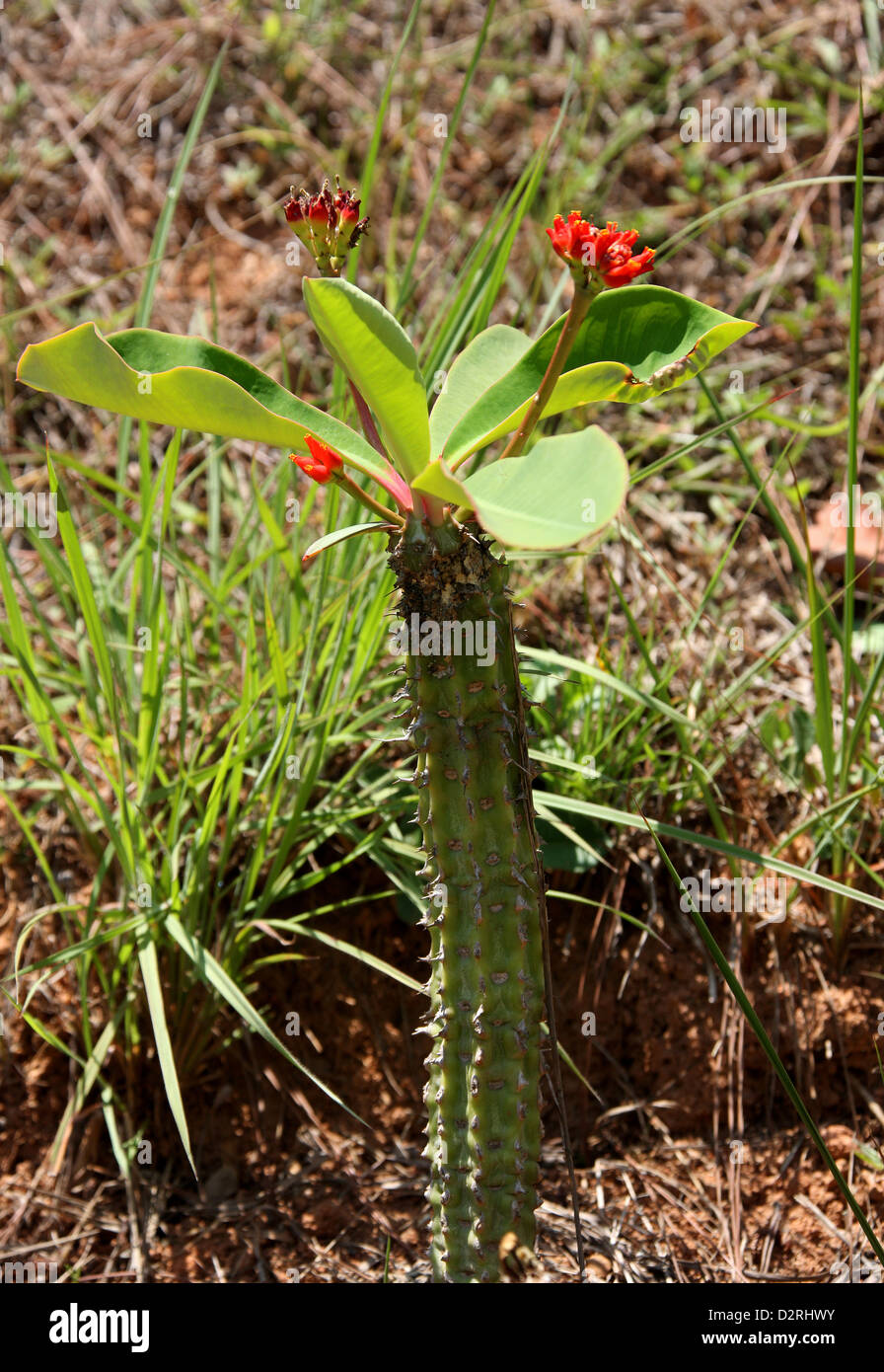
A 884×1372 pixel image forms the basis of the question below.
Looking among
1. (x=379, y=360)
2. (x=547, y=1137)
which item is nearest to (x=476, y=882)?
(x=379, y=360)

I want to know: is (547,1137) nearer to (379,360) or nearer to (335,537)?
(335,537)

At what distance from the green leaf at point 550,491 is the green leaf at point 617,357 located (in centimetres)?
18

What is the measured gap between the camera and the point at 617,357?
1.27 meters

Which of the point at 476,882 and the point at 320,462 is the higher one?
the point at 320,462

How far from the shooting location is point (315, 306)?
1.09 m

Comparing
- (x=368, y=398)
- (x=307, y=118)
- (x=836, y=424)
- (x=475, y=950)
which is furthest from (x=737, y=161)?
(x=475, y=950)

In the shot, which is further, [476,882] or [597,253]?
[476,882]

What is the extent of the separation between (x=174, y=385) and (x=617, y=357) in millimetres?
525

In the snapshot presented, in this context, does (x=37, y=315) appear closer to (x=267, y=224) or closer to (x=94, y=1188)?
(x=267, y=224)

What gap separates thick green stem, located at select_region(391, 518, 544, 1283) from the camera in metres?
1.19

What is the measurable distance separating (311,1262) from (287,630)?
1.10 meters

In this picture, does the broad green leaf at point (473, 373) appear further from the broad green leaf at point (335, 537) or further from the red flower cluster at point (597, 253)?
the red flower cluster at point (597, 253)

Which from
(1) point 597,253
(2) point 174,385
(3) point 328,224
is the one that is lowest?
(2) point 174,385

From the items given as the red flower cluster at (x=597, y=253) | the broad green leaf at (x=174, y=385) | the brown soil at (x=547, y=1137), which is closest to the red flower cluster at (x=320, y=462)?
the broad green leaf at (x=174, y=385)
